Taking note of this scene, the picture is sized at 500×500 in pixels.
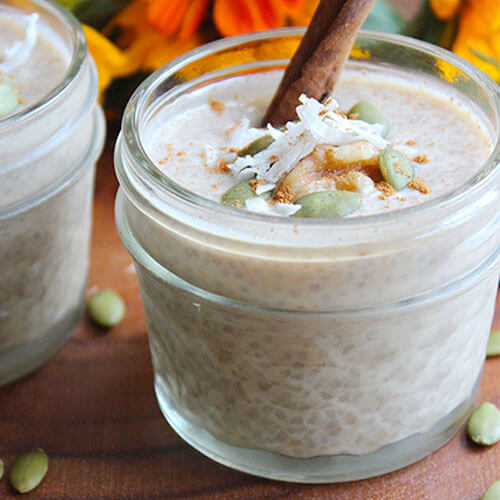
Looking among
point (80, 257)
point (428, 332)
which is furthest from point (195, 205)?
point (80, 257)

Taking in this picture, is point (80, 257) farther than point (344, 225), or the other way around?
point (80, 257)

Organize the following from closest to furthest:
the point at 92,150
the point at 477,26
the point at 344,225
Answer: the point at 344,225 → the point at 92,150 → the point at 477,26

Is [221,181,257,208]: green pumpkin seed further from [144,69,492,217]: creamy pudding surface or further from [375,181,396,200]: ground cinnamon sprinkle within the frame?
[375,181,396,200]: ground cinnamon sprinkle

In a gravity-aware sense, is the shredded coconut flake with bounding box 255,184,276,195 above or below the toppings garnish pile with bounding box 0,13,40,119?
above

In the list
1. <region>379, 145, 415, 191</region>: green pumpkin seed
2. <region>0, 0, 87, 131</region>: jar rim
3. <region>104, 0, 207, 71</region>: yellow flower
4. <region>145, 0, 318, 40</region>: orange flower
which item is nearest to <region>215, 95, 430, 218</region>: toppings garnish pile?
<region>379, 145, 415, 191</region>: green pumpkin seed

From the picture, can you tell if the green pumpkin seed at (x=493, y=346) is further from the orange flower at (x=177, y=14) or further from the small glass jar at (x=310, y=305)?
the orange flower at (x=177, y=14)

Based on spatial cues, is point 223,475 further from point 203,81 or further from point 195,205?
point 203,81

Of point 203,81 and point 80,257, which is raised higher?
point 203,81

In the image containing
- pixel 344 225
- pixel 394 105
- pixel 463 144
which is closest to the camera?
pixel 344 225
